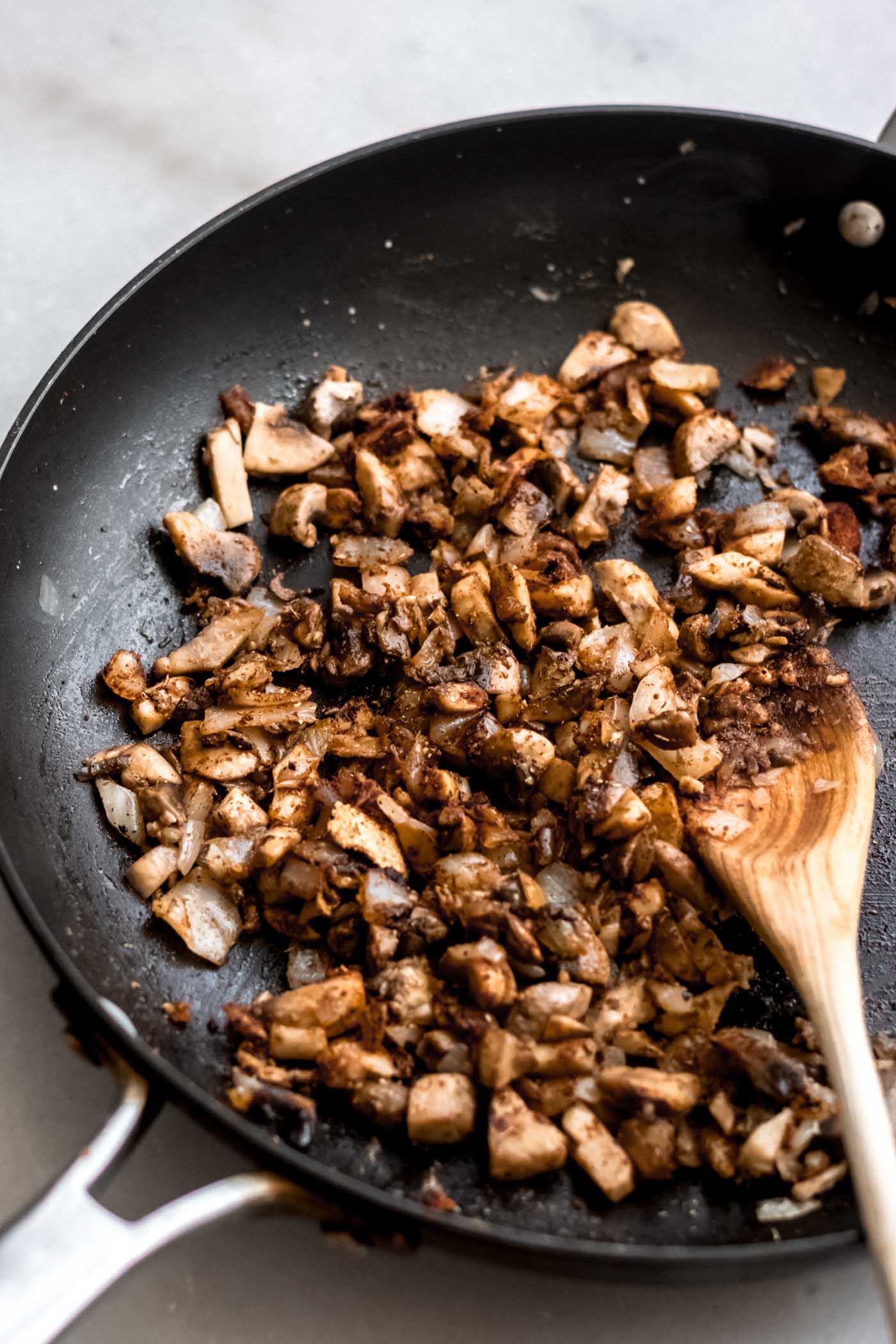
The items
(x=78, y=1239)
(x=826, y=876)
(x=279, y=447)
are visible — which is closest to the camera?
(x=78, y=1239)

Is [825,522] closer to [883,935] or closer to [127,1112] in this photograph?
[883,935]

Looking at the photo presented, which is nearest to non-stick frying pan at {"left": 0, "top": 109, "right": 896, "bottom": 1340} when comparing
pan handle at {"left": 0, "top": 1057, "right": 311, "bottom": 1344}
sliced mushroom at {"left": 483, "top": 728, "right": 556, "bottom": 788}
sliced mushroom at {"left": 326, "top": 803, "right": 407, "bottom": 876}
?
pan handle at {"left": 0, "top": 1057, "right": 311, "bottom": 1344}

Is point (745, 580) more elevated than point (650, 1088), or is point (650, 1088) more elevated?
point (745, 580)

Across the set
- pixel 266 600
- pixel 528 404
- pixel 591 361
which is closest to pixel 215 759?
pixel 266 600

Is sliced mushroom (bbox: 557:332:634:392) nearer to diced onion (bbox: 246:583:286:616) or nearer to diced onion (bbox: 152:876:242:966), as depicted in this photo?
diced onion (bbox: 246:583:286:616)

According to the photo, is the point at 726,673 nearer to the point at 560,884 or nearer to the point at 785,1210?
the point at 560,884

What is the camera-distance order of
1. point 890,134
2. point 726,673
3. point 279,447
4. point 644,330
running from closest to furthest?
point 726,673
point 279,447
point 644,330
point 890,134
